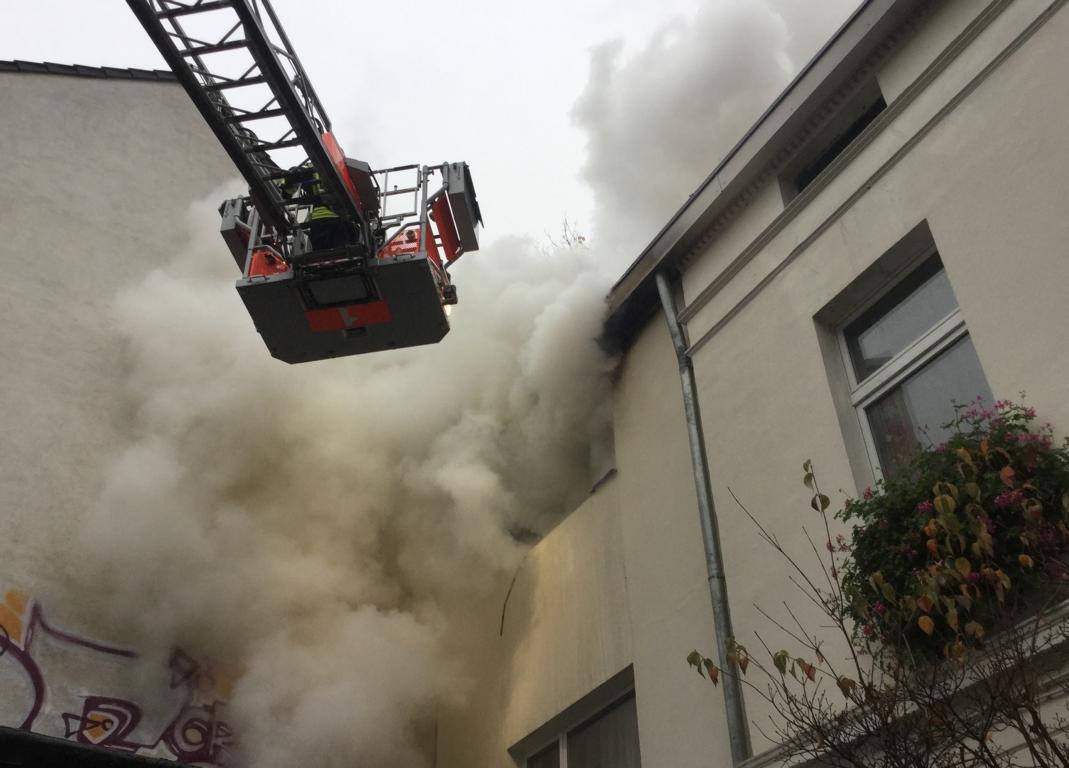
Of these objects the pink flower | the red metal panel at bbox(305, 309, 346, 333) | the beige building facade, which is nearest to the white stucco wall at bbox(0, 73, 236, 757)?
the red metal panel at bbox(305, 309, 346, 333)

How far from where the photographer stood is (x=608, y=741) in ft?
23.6

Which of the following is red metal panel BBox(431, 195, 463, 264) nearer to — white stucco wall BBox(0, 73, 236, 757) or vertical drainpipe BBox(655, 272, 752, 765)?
vertical drainpipe BBox(655, 272, 752, 765)

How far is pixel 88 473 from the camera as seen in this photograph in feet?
32.3

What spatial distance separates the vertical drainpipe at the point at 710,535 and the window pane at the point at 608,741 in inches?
59.5

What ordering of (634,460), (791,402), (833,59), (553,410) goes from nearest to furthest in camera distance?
(791,402) → (833,59) → (634,460) → (553,410)

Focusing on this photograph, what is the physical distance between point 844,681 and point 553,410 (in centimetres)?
572

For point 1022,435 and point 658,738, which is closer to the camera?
point 1022,435

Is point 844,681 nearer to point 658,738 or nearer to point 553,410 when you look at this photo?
point 658,738

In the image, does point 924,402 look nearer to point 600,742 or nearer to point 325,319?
point 600,742

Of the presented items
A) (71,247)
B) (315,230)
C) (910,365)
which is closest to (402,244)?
(315,230)

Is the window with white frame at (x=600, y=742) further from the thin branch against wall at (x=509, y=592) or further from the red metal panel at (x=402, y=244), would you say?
the red metal panel at (x=402, y=244)

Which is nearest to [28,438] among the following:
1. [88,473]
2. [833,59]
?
[88,473]

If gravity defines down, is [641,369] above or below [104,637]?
above

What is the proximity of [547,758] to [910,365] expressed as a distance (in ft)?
15.4
